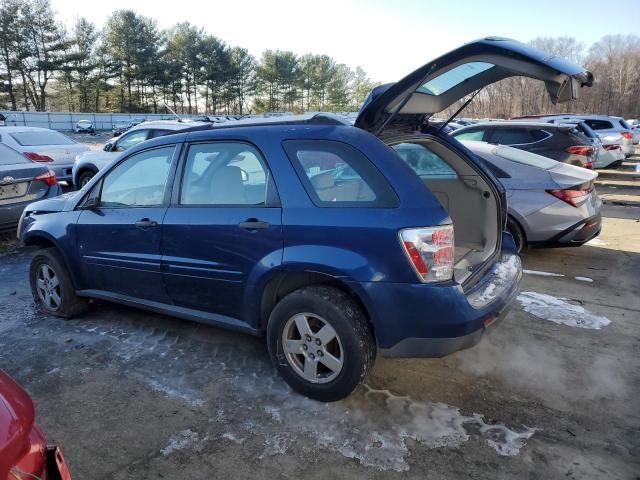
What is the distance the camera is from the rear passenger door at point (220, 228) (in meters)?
3.02

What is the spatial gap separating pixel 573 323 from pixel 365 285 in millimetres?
2439

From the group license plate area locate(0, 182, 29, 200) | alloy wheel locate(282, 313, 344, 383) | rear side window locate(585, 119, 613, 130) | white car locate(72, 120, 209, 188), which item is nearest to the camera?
alloy wheel locate(282, 313, 344, 383)

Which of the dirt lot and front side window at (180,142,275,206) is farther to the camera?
front side window at (180,142,275,206)

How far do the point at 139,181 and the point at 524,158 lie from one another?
454 cm

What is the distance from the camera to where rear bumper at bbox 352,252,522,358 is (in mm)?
2627

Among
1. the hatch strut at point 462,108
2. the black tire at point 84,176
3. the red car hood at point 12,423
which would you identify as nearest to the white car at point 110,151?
the black tire at point 84,176

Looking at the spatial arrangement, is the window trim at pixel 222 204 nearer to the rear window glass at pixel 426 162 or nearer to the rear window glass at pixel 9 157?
the rear window glass at pixel 426 162

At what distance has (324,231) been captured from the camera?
2.79 m

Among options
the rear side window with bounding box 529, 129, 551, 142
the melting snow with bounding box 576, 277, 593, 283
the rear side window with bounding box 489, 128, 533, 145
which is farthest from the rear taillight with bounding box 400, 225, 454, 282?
the rear side window with bounding box 529, 129, 551, 142

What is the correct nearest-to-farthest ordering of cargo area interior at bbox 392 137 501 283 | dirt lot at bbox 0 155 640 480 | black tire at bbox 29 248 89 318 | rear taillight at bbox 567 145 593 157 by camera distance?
dirt lot at bbox 0 155 640 480 < cargo area interior at bbox 392 137 501 283 < black tire at bbox 29 248 89 318 < rear taillight at bbox 567 145 593 157

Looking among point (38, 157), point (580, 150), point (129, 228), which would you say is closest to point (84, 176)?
point (38, 157)

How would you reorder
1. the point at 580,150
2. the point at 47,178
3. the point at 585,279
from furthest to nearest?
the point at 580,150, the point at 47,178, the point at 585,279

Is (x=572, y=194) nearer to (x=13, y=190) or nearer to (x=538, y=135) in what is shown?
(x=538, y=135)

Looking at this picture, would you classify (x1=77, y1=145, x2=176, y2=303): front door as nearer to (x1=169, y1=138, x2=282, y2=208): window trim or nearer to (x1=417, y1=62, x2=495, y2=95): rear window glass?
(x1=169, y1=138, x2=282, y2=208): window trim
